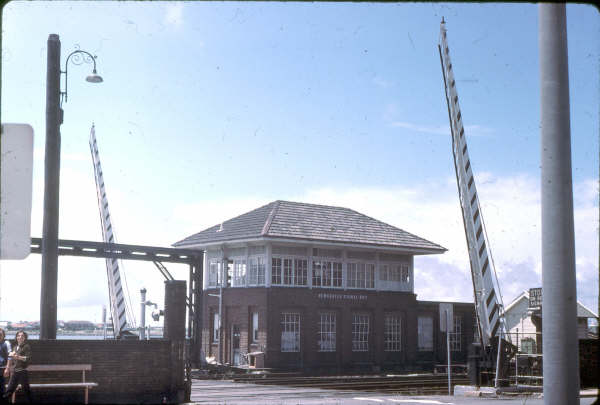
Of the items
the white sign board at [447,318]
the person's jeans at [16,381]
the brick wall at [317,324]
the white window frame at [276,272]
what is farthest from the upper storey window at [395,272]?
the person's jeans at [16,381]

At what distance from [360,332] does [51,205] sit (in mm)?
26745

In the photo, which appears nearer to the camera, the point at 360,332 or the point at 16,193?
the point at 16,193

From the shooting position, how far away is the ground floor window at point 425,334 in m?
44.8

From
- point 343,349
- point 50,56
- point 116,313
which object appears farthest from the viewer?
point 343,349

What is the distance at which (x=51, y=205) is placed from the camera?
18.0m

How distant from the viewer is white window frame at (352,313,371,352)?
4150 centimetres

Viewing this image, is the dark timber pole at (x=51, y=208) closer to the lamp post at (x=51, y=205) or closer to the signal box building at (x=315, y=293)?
the lamp post at (x=51, y=205)

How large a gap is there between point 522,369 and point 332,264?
584 inches

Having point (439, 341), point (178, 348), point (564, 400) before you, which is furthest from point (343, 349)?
point (564, 400)

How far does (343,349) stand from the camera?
134ft

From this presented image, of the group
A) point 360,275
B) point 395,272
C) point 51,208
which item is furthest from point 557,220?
point 395,272

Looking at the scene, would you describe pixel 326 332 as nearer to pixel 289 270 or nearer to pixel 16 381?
pixel 289 270

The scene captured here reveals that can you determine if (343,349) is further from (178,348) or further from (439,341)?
(178,348)

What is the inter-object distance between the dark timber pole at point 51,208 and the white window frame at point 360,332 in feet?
83.9
